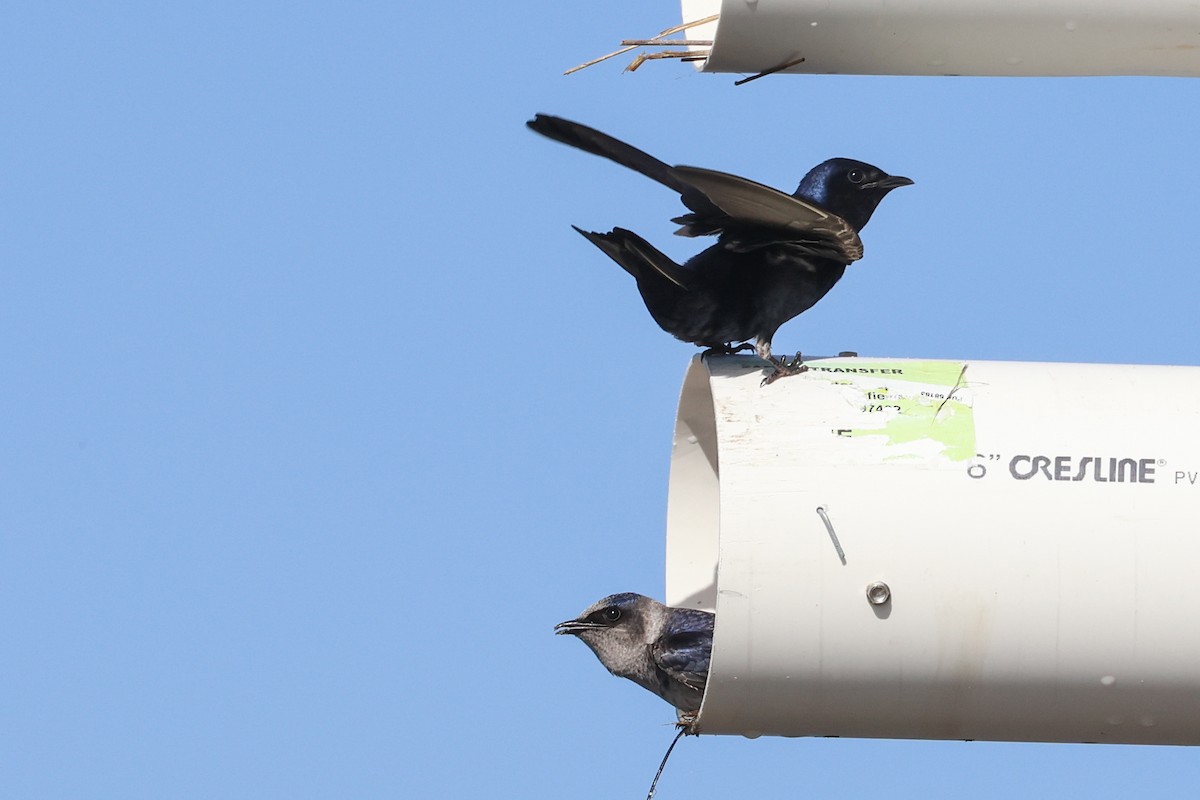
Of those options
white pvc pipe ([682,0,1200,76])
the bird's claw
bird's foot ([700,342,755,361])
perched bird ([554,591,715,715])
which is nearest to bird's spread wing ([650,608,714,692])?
perched bird ([554,591,715,715])

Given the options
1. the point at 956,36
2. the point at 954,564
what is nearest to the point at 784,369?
the point at 954,564

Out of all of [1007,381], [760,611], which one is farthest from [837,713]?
[1007,381]

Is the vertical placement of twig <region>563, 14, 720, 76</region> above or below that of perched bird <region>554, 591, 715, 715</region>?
above

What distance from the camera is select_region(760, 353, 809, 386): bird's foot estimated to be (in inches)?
291

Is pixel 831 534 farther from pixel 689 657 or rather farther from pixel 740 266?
pixel 689 657

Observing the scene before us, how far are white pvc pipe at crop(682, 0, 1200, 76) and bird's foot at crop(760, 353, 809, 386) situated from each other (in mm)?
1137

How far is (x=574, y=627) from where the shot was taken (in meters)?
9.05

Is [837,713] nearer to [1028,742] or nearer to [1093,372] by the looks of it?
[1028,742]

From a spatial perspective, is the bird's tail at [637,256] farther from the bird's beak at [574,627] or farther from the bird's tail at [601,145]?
the bird's beak at [574,627]

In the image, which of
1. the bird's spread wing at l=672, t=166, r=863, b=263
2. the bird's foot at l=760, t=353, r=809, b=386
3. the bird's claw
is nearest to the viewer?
the bird's spread wing at l=672, t=166, r=863, b=263

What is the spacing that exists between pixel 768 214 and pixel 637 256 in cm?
53

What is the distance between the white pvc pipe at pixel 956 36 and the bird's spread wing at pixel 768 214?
1.89 ft

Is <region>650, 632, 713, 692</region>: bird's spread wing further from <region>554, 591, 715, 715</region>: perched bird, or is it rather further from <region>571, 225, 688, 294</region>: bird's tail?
<region>571, 225, 688, 294</region>: bird's tail

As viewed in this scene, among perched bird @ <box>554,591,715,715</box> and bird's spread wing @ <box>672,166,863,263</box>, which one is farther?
perched bird @ <box>554,591,715,715</box>
